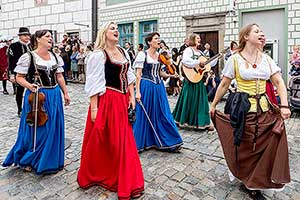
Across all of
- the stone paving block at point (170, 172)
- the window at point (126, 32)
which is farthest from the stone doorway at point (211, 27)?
the stone paving block at point (170, 172)

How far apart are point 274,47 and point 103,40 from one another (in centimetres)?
944

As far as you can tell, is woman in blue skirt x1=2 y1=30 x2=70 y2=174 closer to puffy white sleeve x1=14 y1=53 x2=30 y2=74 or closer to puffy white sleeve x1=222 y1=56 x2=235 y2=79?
puffy white sleeve x1=14 y1=53 x2=30 y2=74

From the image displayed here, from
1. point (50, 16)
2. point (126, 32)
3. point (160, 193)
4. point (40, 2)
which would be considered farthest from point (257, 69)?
point (40, 2)

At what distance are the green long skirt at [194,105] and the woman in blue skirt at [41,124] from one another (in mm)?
2576

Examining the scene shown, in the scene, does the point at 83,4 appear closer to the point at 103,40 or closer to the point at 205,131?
the point at 205,131

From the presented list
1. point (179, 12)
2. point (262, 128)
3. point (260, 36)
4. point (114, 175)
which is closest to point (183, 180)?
point (114, 175)

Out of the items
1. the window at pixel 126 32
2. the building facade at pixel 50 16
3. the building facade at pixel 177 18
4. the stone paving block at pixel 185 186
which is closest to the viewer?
the stone paving block at pixel 185 186

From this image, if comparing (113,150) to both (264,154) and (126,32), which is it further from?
(126,32)

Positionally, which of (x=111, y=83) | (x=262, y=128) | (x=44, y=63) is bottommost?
(x=262, y=128)

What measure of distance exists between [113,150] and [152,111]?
1.53 m

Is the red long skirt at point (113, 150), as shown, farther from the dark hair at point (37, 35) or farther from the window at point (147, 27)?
the window at point (147, 27)

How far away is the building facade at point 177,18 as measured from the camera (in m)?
11.2

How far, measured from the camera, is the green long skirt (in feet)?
18.9

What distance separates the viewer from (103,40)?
3258mm
